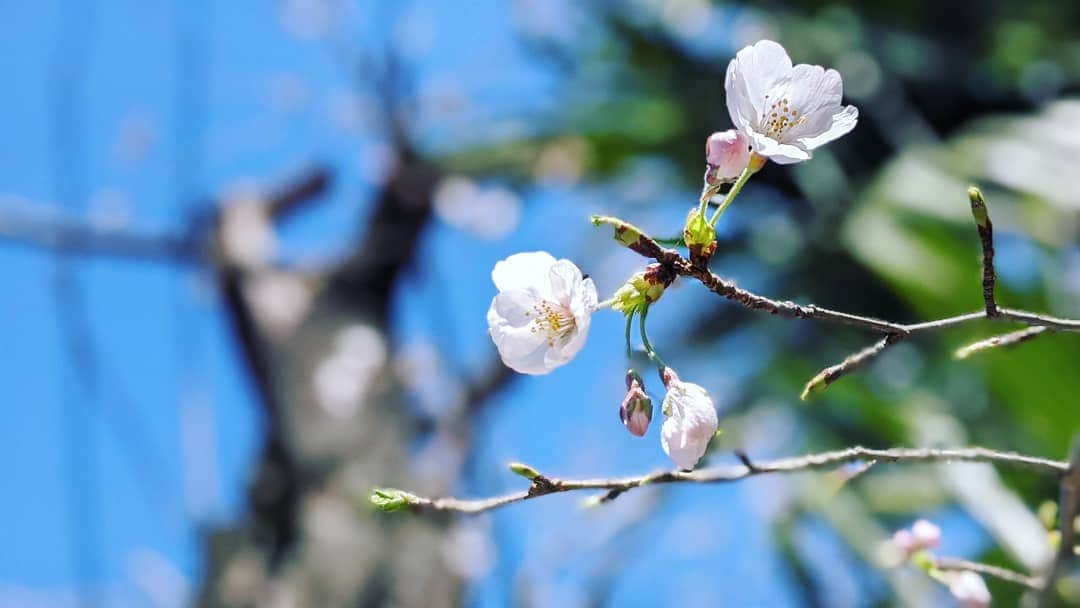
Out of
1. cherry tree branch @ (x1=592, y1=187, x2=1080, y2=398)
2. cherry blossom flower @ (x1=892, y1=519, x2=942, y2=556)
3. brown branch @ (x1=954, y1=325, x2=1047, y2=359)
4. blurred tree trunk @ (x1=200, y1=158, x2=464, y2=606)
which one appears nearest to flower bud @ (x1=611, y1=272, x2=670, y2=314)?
cherry tree branch @ (x1=592, y1=187, x2=1080, y2=398)

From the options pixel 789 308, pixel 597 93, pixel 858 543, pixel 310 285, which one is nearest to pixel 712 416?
pixel 789 308

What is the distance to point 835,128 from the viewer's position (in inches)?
14.4

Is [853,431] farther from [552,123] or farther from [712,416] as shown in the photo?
[712,416]

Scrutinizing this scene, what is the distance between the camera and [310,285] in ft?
5.08

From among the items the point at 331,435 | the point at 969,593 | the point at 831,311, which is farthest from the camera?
the point at 331,435

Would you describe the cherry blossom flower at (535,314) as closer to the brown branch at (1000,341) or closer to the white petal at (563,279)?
the white petal at (563,279)

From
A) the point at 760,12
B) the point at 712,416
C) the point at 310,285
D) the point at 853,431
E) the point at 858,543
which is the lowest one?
the point at 853,431

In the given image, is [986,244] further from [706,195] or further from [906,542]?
[906,542]

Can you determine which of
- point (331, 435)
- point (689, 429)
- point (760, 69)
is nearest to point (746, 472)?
point (689, 429)

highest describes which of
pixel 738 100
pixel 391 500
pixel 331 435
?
pixel 738 100

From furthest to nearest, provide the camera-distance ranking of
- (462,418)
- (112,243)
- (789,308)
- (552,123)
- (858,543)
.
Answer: (552,123) → (112,243) → (462,418) → (858,543) → (789,308)

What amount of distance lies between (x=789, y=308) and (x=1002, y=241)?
5.09 ft

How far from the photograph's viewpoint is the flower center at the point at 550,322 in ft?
1.20

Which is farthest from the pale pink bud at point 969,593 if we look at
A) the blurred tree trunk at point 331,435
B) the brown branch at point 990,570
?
the blurred tree trunk at point 331,435
